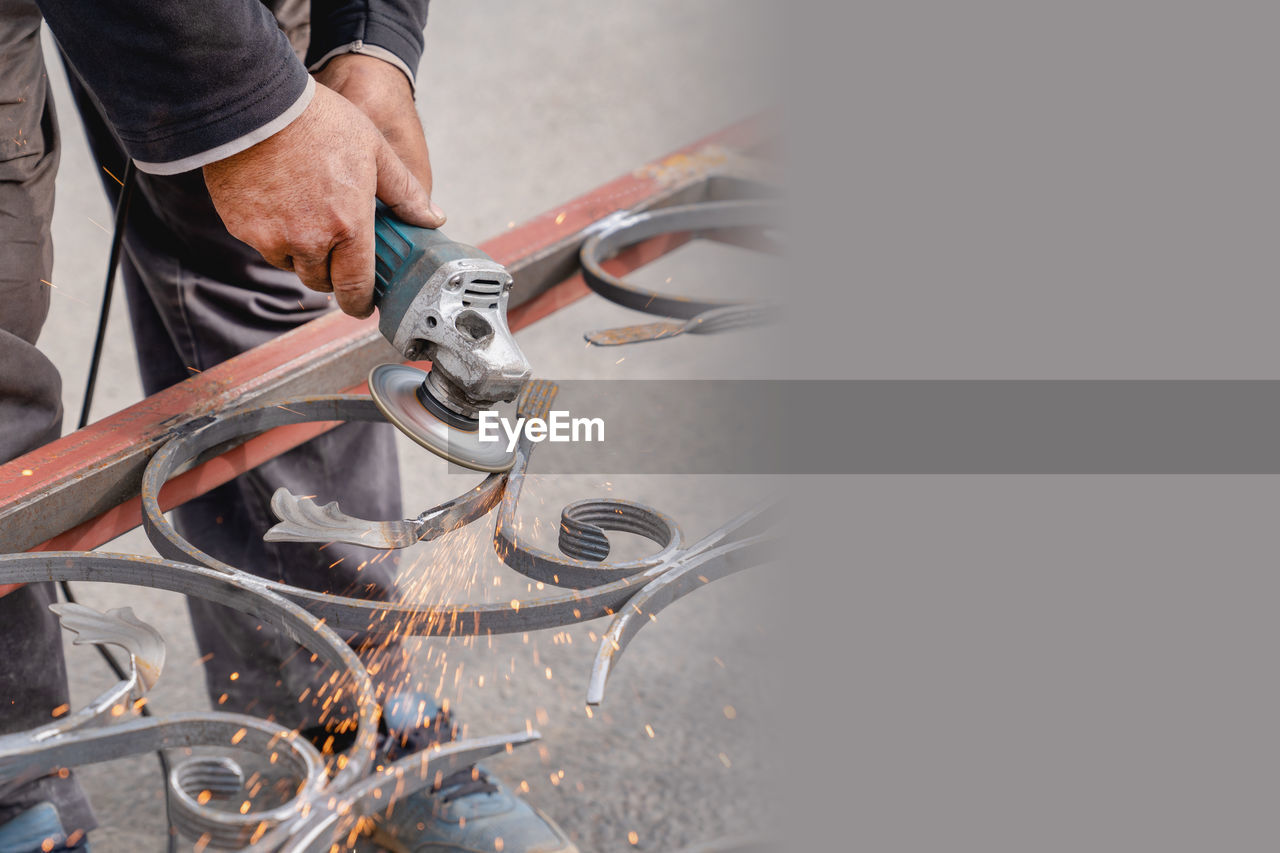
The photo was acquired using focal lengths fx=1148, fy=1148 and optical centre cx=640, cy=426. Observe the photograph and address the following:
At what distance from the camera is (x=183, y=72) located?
86 centimetres

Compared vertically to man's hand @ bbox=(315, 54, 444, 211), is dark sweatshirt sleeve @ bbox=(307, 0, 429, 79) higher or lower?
higher

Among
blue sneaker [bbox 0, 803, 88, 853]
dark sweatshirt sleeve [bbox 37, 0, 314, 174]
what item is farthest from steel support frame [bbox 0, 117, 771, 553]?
blue sneaker [bbox 0, 803, 88, 853]

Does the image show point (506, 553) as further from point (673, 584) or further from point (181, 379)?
point (181, 379)

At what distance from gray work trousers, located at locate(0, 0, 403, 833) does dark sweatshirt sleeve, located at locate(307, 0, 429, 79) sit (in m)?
0.22

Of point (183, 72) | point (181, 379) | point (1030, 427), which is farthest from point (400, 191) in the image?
point (181, 379)

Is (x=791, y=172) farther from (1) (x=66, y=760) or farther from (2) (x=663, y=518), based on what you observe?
(1) (x=66, y=760)

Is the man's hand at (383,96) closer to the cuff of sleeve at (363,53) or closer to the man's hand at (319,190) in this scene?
the cuff of sleeve at (363,53)

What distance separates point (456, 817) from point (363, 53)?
91 cm

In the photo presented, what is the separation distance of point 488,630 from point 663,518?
191mm

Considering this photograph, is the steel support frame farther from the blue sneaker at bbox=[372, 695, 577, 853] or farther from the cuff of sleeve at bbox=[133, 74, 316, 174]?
the blue sneaker at bbox=[372, 695, 577, 853]

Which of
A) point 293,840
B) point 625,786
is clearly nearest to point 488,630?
point 293,840

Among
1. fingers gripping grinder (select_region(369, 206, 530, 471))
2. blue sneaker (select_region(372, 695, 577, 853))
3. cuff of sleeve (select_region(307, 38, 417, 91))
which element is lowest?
blue sneaker (select_region(372, 695, 577, 853))

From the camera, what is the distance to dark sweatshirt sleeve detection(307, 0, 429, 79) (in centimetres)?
121

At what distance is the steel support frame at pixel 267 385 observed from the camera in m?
0.94
